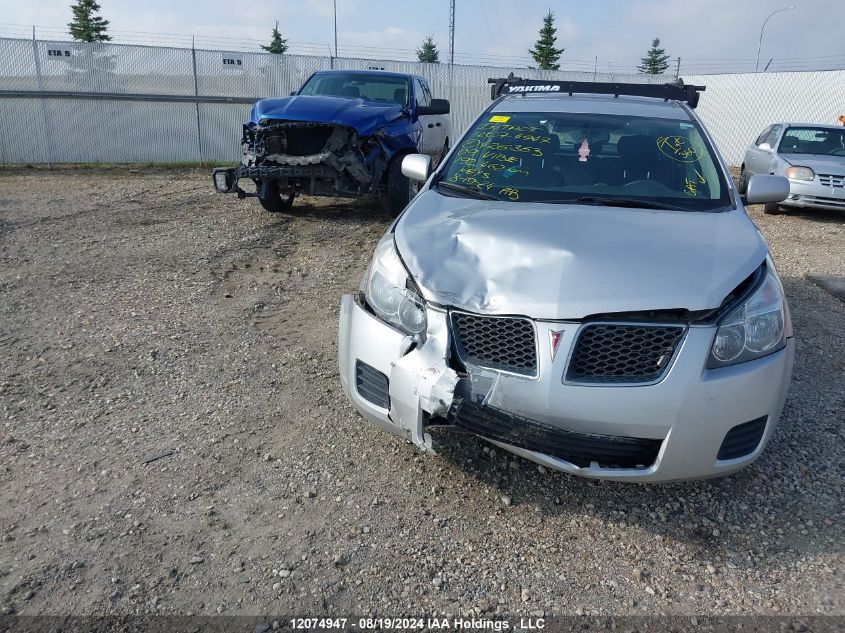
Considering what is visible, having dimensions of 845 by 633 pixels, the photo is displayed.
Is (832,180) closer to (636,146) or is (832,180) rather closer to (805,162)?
(805,162)

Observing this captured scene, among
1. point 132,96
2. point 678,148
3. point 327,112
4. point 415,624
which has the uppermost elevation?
point 132,96

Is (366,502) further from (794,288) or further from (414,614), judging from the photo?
(794,288)

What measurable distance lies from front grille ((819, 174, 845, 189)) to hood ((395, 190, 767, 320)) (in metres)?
7.83

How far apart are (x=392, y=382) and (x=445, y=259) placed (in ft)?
2.00

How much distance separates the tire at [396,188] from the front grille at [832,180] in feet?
20.5

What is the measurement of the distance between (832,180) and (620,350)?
919 cm

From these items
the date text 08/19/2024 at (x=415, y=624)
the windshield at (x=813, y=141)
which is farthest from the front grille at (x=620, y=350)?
the windshield at (x=813, y=141)

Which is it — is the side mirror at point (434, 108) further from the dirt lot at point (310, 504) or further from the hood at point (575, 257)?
the hood at point (575, 257)

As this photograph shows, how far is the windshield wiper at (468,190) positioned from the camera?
370 cm

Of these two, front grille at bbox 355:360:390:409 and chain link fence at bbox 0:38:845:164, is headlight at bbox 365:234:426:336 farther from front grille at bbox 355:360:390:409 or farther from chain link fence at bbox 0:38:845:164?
chain link fence at bbox 0:38:845:164

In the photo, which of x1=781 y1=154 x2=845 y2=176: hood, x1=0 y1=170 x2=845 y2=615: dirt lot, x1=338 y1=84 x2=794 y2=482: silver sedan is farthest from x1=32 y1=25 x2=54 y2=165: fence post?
x1=781 y1=154 x2=845 y2=176: hood

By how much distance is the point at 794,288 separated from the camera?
6.41 metres

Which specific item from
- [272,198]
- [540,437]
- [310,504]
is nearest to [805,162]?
[272,198]

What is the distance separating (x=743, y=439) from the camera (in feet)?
8.80
